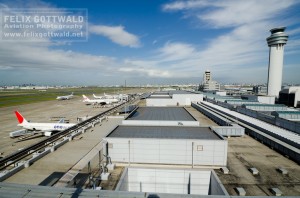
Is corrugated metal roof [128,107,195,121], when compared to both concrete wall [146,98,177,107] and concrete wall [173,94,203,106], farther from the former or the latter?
concrete wall [173,94,203,106]

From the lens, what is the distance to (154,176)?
68.0ft

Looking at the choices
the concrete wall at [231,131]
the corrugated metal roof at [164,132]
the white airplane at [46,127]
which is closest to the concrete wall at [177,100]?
the white airplane at [46,127]

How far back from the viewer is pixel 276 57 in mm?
97188

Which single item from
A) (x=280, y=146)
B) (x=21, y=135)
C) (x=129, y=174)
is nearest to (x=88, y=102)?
(x=21, y=135)

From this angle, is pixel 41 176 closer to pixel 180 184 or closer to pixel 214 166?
pixel 180 184

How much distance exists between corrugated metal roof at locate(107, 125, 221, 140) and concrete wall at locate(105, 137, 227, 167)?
1.61 m

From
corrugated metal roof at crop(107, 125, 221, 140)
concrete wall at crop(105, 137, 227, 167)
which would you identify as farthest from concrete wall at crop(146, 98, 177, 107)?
concrete wall at crop(105, 137, 227, 167)

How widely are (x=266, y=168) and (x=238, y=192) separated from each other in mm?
7903

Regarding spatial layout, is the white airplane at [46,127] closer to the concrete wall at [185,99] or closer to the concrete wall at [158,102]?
the concrete wall at [158,102]

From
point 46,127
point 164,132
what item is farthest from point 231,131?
point 46,127

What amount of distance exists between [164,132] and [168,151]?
4174mm

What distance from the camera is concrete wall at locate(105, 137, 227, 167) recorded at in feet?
70.2

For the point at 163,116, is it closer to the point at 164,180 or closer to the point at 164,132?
the point at 164,132

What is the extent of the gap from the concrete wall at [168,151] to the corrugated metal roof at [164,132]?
1.61 m
